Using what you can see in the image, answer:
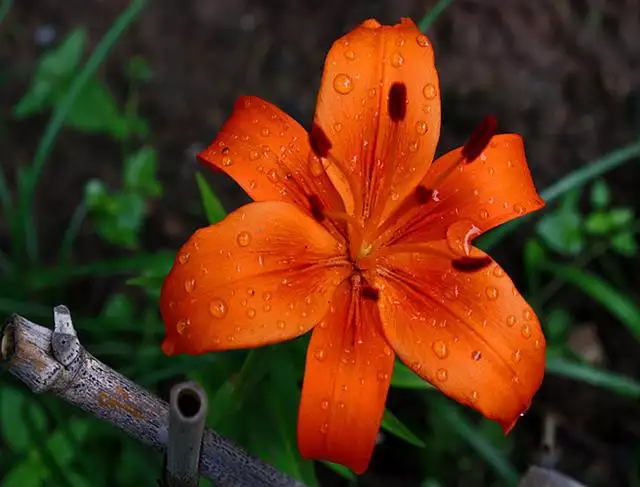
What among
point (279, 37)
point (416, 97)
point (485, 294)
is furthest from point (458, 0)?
point (485, 294)

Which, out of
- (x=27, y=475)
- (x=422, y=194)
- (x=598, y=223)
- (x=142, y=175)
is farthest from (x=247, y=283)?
(x=598, y=223)

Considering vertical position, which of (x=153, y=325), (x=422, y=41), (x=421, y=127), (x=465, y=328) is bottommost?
(x=153, y=325)

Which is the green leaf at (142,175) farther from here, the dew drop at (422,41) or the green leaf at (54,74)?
the dew drop at (422,41)

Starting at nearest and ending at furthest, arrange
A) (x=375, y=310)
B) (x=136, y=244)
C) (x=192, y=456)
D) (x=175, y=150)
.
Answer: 1. (x=192, y=456)
2. (x=375, y=310)
3. (x=136, y=244)
4. (x=175, y=150)

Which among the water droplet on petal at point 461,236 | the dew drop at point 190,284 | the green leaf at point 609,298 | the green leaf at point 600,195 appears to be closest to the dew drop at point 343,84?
the water droplet on petal at point 461,236

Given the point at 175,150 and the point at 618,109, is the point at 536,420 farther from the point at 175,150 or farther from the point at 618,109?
the point at 175,150

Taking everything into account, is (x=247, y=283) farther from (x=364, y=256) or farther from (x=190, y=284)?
(x=364, y=256)

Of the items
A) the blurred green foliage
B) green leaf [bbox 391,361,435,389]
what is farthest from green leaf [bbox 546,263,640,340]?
green leaf [bbox 391,361,435,389]
